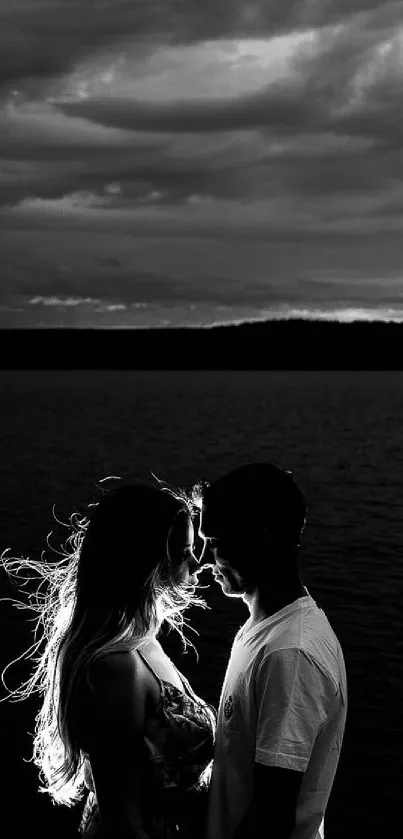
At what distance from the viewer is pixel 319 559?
31.4 m

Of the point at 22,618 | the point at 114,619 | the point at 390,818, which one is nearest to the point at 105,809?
the point at 114,619

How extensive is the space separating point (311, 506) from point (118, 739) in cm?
4088

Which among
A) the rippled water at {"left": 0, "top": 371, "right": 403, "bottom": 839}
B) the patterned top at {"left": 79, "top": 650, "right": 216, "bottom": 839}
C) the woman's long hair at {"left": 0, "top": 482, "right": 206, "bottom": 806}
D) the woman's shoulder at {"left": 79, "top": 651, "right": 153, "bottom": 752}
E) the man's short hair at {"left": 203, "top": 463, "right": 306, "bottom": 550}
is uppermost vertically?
the man's short hair at {"left": 203, "top": 463, "right": 306, "bottom": 550}

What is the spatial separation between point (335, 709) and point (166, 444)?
238 feet

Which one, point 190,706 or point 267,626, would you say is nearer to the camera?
point 267,626

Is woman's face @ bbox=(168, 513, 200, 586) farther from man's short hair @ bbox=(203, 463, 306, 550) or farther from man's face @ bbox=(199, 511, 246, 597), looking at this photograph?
man's short hair @ bbox=(203, 463, 306, 550)

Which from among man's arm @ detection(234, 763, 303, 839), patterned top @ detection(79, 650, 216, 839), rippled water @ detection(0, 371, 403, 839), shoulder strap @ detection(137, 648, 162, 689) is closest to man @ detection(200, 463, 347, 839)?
man's arm @ detection(234, 763, 303, 839)

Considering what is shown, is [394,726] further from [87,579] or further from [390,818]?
[87,579]

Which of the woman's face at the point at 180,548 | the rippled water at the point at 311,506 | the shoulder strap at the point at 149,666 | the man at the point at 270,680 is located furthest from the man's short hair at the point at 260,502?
the rippled water at the point at 311,506

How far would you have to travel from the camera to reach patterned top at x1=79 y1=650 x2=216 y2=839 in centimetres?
346

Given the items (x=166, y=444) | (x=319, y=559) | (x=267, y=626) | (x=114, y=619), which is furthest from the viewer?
(x=166, y=444)

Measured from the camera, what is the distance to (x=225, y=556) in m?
3.38

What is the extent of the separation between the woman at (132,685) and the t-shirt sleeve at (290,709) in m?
0.56

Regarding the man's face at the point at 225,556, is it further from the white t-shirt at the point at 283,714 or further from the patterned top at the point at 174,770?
the patterned top at the point at 174,770
